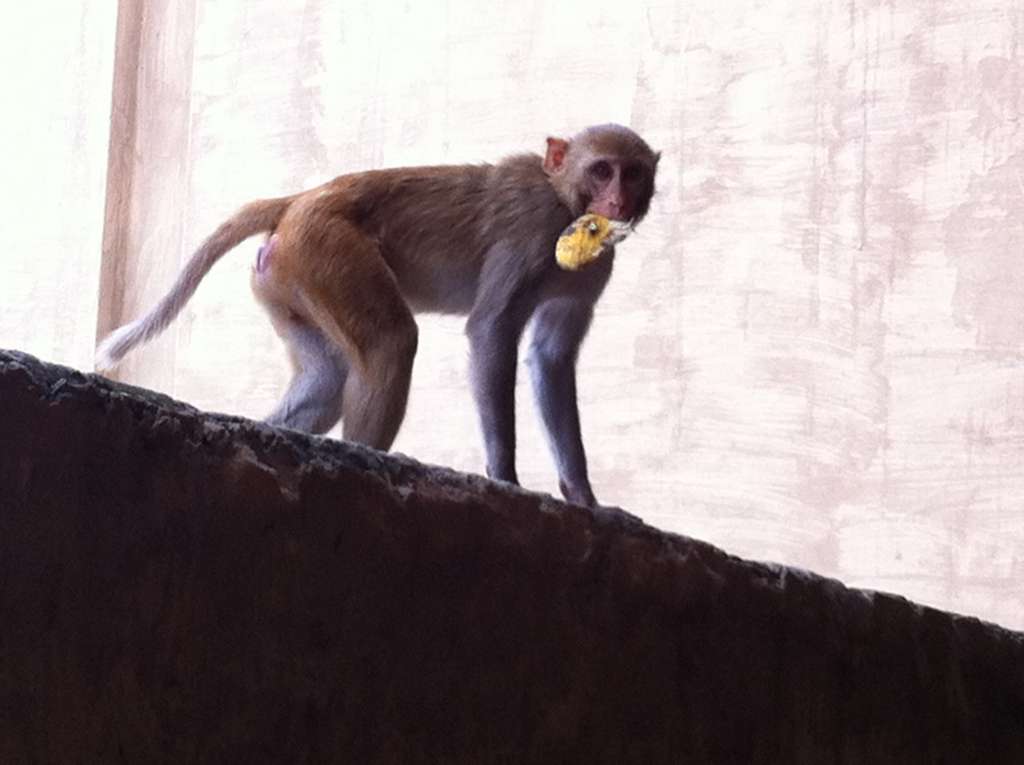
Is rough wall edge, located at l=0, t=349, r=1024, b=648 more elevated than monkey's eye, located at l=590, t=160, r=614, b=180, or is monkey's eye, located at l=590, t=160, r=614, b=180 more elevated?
monkey's eye, located at l=590, t=160, r=614, b=180

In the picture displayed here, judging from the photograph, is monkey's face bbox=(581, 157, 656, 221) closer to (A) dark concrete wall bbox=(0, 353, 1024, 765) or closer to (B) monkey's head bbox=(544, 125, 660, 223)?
(B) monkey's head bbox=(544, 125, 660, 223)

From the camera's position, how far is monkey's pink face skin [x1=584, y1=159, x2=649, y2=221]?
432 cm

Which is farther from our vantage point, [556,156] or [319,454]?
[556,156]

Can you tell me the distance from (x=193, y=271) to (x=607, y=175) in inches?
44.1

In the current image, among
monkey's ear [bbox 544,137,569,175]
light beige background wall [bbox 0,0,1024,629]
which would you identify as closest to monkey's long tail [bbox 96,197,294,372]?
monkey's ear [bbox 544,137,569,175]

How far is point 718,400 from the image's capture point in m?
5.99

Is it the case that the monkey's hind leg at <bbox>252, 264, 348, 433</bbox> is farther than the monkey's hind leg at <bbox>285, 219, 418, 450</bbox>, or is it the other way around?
the monkey's hind leg at <bbox>252, 264, 348, 433</bbox>

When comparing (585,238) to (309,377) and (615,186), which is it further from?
(309,377)

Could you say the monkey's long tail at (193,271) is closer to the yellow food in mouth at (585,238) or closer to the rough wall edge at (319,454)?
the yellow food in mouth at (585,238)

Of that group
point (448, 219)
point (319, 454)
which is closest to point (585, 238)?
point (448, 219)

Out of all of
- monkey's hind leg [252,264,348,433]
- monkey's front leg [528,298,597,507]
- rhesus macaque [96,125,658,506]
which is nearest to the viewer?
rhesus macaque [96,125,658,506]

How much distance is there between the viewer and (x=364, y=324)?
3816mm

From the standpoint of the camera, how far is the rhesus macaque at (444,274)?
3.90m

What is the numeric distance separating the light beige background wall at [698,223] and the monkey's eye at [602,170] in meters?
1.81
